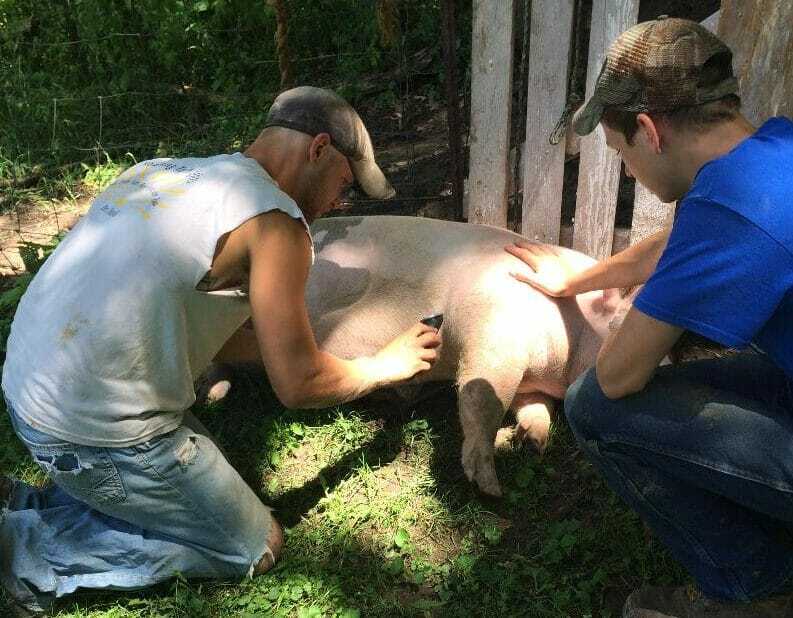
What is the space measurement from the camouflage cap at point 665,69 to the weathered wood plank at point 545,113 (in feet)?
4.52

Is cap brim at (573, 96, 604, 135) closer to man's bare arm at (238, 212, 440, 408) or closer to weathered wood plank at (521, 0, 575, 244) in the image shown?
man's bare arm at (238, 212, 440, 408)

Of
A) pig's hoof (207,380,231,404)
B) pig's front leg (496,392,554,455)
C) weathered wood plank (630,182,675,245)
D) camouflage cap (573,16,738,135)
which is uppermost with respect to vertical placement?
camouflage cap (573,16,738,135)

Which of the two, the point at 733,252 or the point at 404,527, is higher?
the point at 733,252

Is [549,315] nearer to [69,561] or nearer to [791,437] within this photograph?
[791,437]

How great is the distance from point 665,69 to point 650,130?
0.14 metres

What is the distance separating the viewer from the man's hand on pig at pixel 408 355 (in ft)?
8.61

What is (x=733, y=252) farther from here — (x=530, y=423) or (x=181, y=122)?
(x=181, y=122)

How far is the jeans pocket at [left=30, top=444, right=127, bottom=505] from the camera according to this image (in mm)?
2385

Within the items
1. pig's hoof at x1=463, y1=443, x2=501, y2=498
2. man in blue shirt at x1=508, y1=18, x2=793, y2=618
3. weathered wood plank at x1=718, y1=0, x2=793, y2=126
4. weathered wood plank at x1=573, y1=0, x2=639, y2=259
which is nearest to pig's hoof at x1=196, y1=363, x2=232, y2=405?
pig's hoof at x1=463, y1=443, x2=501, y2=498

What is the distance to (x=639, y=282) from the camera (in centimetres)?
282

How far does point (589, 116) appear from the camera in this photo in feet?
6.61

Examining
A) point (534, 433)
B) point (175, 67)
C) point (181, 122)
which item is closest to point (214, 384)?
point (534, 433)

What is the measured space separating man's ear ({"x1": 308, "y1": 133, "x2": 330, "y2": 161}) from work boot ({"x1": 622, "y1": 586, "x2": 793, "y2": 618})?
1569 millimetres

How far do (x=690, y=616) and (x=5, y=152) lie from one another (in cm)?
518
